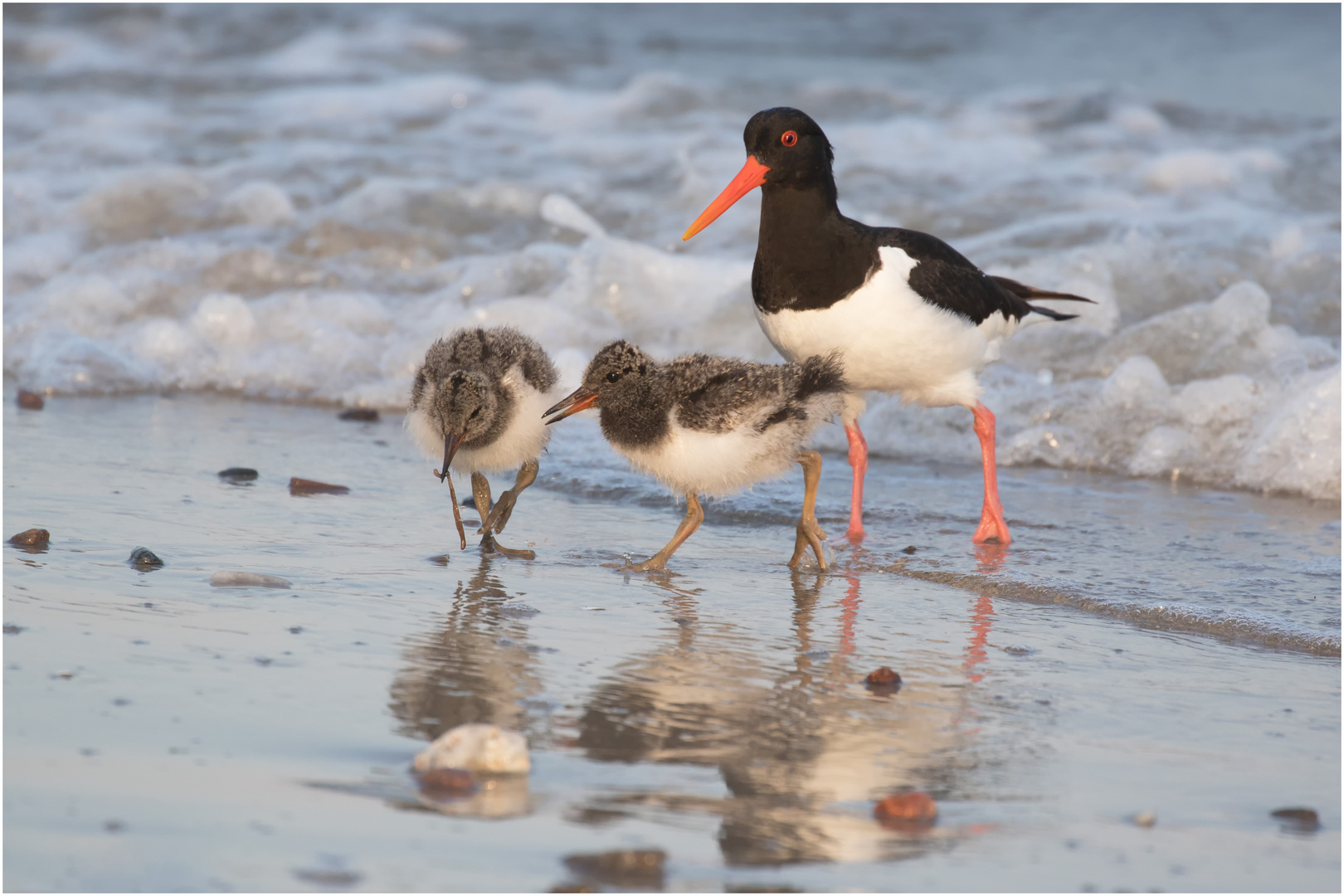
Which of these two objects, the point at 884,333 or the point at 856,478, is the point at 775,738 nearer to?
the point at 884,333

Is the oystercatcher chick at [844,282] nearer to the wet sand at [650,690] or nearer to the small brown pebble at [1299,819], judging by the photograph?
the wet sand at [650,690]

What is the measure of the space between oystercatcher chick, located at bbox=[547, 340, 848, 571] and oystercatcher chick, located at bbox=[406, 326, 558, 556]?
192mm

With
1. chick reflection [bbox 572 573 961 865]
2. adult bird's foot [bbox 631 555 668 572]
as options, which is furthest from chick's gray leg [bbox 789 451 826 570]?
chick reflection [bbox 572 573 961 865]

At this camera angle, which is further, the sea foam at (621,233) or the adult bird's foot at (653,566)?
the sea foam at (621,233)

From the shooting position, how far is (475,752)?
2.92 metres

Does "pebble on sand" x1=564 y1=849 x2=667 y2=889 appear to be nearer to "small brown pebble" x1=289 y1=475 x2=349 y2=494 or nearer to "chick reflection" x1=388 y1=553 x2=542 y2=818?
"chick reflection" x1=388 y1=553 x2=542 y2=818

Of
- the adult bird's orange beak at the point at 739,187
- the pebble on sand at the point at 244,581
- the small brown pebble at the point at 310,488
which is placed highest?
the adult bird's orange beak at the point at 739,187

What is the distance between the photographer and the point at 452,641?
12.6ft

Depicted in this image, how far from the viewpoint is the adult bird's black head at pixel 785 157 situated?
215 inches

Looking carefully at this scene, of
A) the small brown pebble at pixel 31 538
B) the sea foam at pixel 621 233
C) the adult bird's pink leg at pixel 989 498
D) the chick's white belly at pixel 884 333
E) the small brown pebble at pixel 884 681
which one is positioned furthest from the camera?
the sea foam at pixel 621 233

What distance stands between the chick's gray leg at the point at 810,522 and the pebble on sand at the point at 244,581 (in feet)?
5.47

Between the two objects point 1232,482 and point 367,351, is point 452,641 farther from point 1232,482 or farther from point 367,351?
point 367,351

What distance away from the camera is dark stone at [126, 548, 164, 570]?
4.32 meters

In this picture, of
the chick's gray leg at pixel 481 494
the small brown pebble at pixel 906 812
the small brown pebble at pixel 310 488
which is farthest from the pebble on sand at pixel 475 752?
the small brown pebble at pixel 310 488
